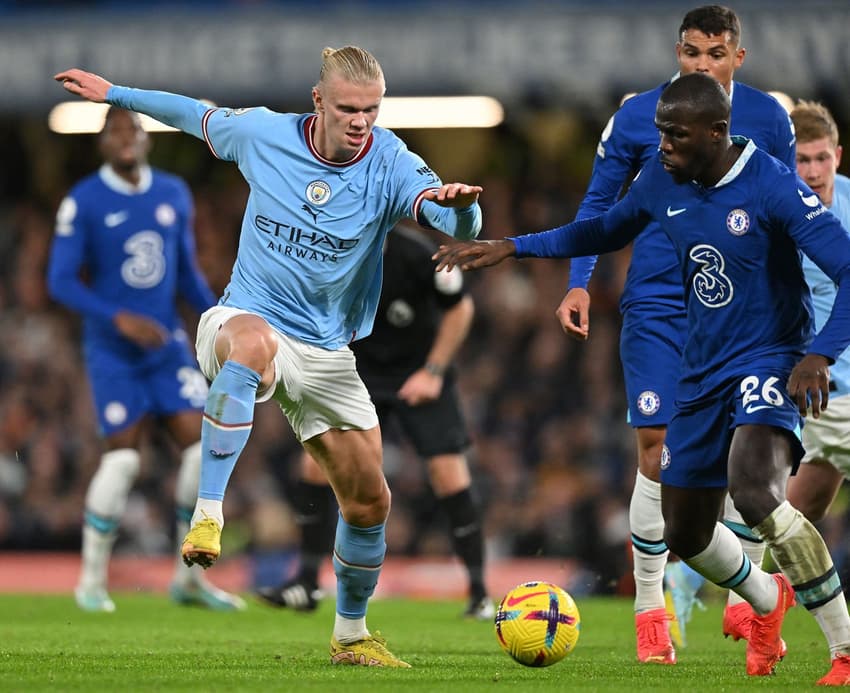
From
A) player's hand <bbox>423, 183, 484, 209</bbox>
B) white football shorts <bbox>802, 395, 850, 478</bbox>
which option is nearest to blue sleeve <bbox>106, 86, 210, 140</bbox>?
player's hand <bbox>423, 183, 484, 209</bbox>

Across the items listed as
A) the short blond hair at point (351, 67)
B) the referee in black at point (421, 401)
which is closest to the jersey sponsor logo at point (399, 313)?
the referee in black at point (421, 401)

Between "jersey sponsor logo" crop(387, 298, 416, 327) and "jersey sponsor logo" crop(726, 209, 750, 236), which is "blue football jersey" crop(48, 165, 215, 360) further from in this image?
"jersey sponsor logo" crop(726, 209, 750, 236)

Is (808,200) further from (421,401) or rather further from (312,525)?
(312,525)

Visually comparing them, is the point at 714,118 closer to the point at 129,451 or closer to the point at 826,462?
the point at 826,462

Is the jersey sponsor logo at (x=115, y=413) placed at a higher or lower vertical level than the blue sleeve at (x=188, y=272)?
lower

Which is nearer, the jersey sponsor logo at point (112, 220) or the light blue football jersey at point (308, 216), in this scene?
the light blue football jersey at point (308, 216)

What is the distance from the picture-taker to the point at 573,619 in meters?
5.74

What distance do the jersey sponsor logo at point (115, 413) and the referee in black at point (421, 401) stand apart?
3.84 ft

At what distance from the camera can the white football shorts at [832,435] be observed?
7383 mm

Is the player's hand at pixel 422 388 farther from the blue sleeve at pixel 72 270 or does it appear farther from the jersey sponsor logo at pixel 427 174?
the jersey sponsor logo at pixel 427 174

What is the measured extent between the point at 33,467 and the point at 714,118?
10.5 meters

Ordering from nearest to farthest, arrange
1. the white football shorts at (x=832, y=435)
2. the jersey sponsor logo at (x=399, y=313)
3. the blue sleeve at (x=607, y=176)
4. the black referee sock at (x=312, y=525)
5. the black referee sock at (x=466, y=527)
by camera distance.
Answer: the blue sleeve at (x=607, y=176)
the white football shorts at (x=832, y=435)
the black referee sock at (x=312, y=525)
the black referee sock at (x=466, y=527)
the jersey sponsor logo at (x=399, y=313)

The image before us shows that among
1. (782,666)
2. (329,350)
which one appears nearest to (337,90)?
(329,350)

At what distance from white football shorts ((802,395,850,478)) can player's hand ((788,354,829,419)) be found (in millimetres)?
2455
